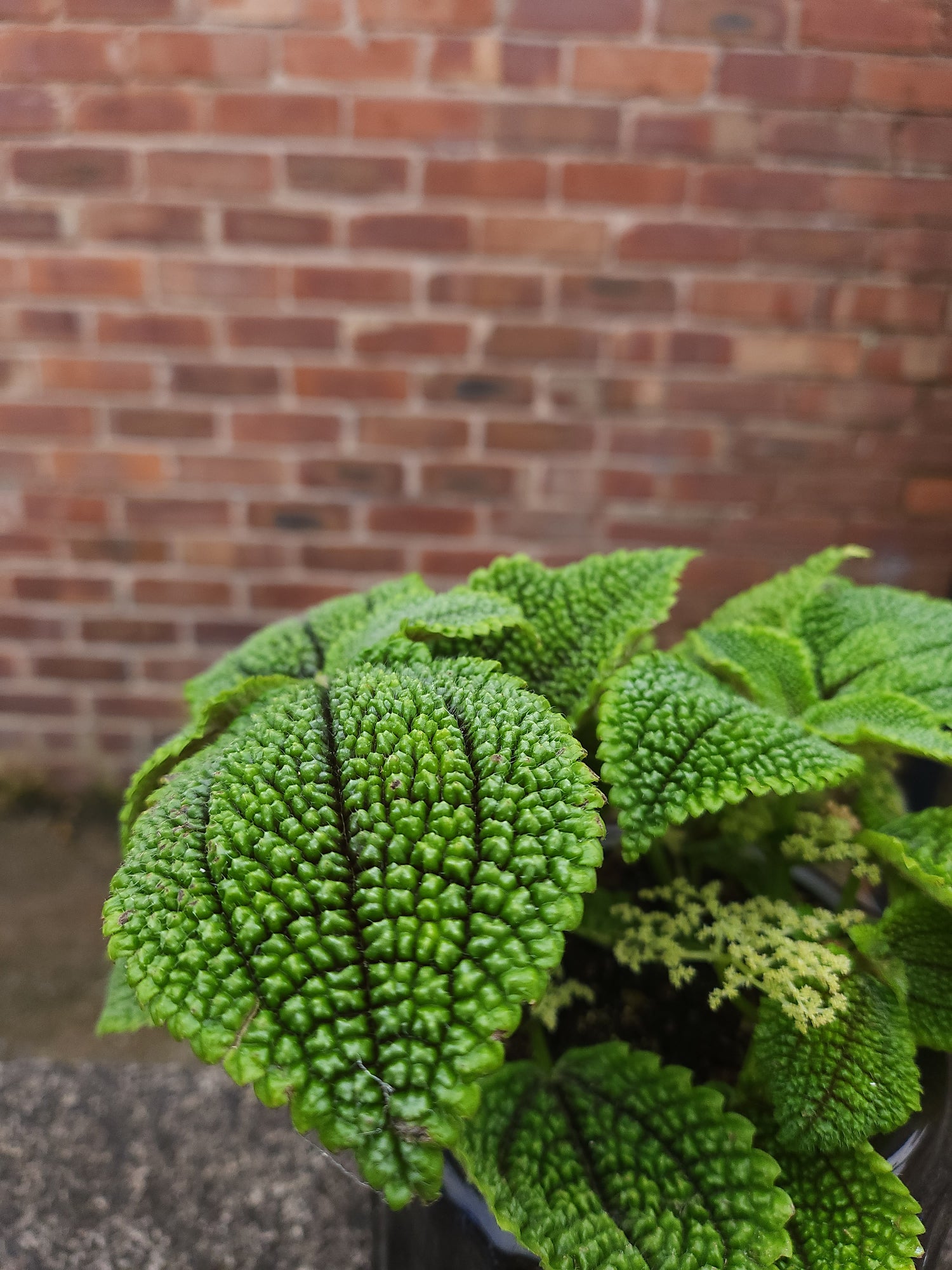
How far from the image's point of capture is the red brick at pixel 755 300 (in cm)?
115

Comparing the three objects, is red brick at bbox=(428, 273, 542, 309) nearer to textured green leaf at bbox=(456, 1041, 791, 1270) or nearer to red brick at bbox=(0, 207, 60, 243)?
red brick at bbox=(0, 207, 60, 243)

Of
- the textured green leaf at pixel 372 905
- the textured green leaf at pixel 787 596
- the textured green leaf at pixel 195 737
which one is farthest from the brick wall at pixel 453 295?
the textured green leaf at pixel 372 905

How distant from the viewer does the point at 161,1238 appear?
68 cm

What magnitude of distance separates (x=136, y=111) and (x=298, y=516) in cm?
53

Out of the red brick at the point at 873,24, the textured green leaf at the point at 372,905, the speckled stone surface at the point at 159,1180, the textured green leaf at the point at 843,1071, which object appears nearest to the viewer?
the textured green leaf at the point at 372,905

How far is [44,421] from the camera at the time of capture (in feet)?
4.13

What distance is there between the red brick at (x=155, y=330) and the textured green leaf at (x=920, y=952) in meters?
1.07

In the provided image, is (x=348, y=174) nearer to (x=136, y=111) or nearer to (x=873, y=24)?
(x=136, y=111)

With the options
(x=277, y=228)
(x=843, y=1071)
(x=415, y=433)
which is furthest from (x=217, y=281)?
(x=843, y=1071)

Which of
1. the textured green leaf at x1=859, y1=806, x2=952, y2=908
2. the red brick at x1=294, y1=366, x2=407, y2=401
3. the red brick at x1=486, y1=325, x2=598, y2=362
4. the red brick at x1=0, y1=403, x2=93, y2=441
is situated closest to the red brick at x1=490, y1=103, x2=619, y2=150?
the red brick at x1=486, y1=325, x2=598, y2=362

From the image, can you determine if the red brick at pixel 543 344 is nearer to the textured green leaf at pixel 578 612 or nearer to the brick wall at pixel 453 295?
the brick wall at pixel 453 295

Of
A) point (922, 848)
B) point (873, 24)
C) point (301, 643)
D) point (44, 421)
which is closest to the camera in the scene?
point (922, 848)

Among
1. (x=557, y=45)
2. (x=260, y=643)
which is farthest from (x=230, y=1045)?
(x=557, y=45)

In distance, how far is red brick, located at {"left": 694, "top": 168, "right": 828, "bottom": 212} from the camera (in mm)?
1104
